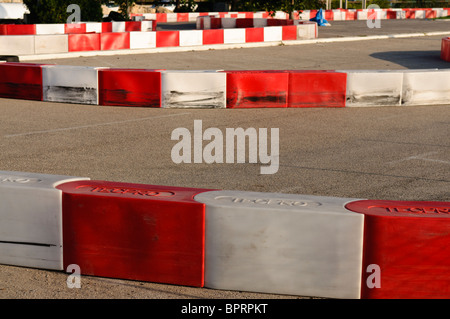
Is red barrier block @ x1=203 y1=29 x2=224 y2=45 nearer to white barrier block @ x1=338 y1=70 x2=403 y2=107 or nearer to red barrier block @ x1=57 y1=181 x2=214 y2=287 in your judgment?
white barrier block @ x1=338 y1=70 x2=403 y2=107

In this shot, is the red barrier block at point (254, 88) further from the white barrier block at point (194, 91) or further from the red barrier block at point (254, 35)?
the red barrier block at point (254, 35)

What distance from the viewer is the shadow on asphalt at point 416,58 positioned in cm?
1745

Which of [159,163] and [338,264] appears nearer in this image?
[338,264]

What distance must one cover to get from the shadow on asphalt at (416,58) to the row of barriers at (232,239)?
13.5 metres

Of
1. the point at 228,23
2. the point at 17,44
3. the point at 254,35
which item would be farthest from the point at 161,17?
the point at 17,44

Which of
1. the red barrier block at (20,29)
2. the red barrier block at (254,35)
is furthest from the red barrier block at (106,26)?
the red barrier block at (254,35)

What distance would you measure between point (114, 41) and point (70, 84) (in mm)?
8405

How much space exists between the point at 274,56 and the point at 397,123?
382 inches

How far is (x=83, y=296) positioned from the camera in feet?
14.1

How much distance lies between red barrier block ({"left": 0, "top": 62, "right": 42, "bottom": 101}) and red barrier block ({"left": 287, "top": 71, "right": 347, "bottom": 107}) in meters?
4.00

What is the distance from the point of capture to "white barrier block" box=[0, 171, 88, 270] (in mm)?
4688

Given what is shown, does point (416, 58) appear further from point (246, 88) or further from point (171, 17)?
point (171, 17)

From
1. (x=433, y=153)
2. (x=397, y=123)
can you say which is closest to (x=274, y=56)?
(x=397, y=123)
